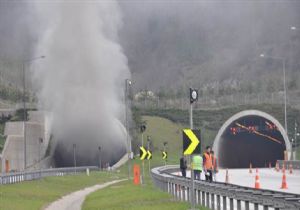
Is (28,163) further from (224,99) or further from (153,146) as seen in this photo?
(224,99)

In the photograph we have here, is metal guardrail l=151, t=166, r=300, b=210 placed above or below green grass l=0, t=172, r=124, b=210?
above

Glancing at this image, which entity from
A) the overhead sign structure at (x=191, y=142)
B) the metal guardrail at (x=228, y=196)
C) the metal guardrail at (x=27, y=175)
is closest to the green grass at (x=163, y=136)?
the metal guardrail at (x=27, y=175)

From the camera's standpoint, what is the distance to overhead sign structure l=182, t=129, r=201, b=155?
2447 cm

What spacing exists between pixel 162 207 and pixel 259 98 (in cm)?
14322

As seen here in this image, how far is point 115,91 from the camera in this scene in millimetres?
137625

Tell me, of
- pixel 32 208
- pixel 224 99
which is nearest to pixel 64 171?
pixel 32 208

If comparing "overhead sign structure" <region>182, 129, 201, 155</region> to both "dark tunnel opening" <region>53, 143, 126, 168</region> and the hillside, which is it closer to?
"dark tunnel opening" <region>53, 143, 126, 168</region>

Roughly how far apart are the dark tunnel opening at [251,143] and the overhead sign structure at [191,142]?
8747cm

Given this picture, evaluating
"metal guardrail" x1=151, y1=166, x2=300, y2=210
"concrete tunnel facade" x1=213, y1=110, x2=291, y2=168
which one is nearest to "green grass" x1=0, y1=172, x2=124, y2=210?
"metal guardrail" x1=151, y1=166, x2=300, y2=210

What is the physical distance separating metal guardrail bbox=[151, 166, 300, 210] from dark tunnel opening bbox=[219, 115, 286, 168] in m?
70.6

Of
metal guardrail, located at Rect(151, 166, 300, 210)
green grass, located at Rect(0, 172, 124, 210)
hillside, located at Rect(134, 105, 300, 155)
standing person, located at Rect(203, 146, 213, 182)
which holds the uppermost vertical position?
hillside, located at Rect(134, 105, 300, 155)

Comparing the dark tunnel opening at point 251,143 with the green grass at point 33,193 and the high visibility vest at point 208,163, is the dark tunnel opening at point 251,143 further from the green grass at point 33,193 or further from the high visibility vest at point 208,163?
the high visibility vest at point 208,163

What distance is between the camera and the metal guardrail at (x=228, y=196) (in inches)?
794

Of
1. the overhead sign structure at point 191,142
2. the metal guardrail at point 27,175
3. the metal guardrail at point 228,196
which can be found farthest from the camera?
the metal guardrail at point 27,175
